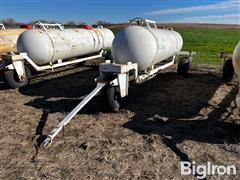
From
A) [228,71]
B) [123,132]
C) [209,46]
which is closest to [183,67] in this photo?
[228,71]

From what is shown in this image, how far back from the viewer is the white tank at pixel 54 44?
8.27m

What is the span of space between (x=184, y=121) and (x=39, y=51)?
15.1ft

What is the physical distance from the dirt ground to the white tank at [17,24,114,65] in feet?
3.30

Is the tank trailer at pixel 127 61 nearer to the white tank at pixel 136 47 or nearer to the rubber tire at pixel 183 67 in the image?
the white tank at pixel 136 47

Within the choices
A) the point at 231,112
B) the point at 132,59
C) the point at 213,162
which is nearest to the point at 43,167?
the point at 213,162

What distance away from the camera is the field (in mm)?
3947

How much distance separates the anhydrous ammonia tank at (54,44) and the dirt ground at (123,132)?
1.01 metres

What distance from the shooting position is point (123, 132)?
5.08m

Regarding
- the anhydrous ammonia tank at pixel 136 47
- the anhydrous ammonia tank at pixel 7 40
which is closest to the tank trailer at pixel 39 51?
the anhydrous ammonia tank at pixel 7 40

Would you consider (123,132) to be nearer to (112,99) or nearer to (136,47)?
(112,99)

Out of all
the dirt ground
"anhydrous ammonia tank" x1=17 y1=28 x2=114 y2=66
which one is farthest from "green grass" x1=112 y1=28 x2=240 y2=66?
the dirt ground

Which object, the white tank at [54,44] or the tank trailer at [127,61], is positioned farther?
the white tank at [54,44]

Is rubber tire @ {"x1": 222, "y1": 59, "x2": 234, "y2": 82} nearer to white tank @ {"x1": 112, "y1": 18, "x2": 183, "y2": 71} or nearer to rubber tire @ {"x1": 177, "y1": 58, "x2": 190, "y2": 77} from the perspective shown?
rubber tire @ {"x1": 177, "y1": 58, "x2": 190, "y2": 77}

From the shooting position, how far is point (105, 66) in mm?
6133
